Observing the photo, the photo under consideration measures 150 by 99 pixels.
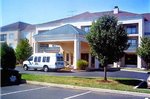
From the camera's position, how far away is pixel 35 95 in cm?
1277

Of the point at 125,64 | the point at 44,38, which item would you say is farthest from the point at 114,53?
the point at 125,64

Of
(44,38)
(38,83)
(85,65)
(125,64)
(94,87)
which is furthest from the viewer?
(125,64)

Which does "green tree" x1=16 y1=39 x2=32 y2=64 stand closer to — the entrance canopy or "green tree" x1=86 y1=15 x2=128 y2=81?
the entrance canopy

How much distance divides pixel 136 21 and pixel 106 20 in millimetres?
28441

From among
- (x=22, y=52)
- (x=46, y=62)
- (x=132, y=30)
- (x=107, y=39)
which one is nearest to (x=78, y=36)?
(x=46, y=62)

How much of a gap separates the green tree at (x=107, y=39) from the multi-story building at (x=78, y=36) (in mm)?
9782

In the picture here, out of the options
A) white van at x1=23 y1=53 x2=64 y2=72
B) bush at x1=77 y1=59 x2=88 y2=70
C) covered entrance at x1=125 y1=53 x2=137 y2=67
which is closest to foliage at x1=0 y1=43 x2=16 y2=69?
white van at x1=23 y1=53 x2=64 y2=72

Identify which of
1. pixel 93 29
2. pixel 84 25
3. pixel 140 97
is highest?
pixel 84 25

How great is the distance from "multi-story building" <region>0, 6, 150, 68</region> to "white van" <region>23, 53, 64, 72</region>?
3.66m

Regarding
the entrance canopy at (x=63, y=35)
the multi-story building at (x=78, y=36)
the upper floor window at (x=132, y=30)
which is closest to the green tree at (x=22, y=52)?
the multi-story building at (x=78, y=36)

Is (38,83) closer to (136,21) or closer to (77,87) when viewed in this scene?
(77,87)

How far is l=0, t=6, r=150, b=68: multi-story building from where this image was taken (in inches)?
1255

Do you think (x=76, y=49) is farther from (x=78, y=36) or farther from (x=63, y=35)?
(x=63, y=35)

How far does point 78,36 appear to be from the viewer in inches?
1217
